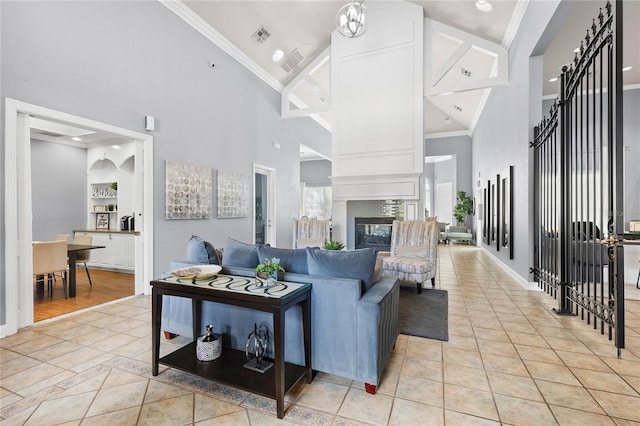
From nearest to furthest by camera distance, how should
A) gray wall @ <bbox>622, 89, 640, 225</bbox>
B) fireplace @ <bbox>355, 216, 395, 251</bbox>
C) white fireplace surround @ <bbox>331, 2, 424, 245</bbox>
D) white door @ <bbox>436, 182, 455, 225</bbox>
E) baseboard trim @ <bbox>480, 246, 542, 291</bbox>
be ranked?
1. baseboard trim @ <bbox>480, 246, 542, 291</bbox>
2. white fireplace surround @ <bbox>331, 2, 424, 245</bbox>
3. fireplace @ <bbox>355, 216, 395, 251</bbox>
4. gray wall @ <bbox>622, 89, 640, 225</bbox>
5. white door @ <bbox>436, 182, 455, 225</bbox>

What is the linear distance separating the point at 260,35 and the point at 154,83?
91.1 inches

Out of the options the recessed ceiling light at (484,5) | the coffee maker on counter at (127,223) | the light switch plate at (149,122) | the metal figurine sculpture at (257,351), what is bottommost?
the metal figurine sculpture at (257,351)

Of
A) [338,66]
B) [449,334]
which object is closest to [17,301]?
[449,334]

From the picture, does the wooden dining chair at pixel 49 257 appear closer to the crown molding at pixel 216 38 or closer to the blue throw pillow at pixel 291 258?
the blue throw pillow at pixel 291 258

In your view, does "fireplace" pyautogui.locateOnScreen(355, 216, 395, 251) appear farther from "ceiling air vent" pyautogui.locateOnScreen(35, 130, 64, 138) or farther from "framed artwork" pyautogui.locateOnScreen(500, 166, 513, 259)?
"ceiling air vent" pyautogui.locateOnScreen(35, 130, 64, 138)

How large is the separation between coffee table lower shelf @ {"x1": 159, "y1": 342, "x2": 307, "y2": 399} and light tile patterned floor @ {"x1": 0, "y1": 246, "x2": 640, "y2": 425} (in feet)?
0.38

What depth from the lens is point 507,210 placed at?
5.58 metres

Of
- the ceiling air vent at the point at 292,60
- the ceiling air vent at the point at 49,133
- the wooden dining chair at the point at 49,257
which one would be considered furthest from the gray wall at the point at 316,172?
the wooden dining chair at the point at 49,257

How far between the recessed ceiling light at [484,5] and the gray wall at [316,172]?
8258 mm

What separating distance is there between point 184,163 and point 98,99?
1.34 m

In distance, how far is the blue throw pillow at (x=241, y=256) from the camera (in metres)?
2.41

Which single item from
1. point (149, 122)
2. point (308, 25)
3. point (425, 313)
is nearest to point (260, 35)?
point (308, 25)

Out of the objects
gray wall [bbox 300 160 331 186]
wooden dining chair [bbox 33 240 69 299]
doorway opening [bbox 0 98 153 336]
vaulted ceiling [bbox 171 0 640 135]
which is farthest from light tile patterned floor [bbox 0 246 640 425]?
gray wall [bbox 300 160 331 186]

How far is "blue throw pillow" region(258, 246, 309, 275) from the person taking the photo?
85.8 inches
